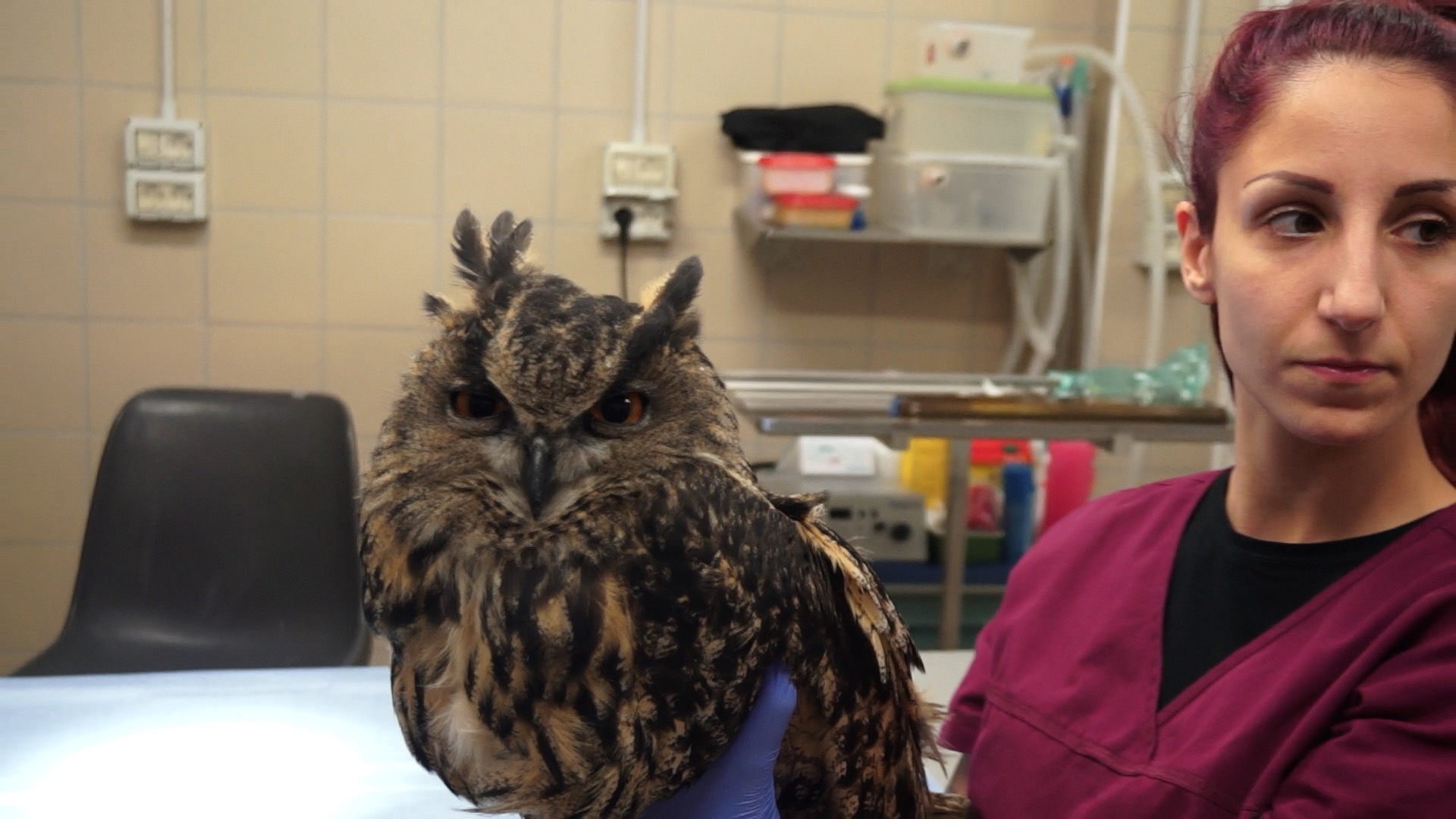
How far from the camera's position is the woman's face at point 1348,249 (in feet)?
2.63

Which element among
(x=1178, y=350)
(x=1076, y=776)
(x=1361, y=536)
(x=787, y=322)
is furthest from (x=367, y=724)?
(x=1178, y=350)

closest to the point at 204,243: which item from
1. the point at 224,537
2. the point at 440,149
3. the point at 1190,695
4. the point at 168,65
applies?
the point at 168,65

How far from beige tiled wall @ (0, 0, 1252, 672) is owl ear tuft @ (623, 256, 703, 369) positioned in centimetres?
190

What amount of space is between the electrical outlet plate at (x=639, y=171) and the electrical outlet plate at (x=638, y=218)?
0.02m

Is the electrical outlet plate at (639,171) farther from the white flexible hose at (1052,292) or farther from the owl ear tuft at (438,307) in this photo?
the owl ear tuft at (438,307)

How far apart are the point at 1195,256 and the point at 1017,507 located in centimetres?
159

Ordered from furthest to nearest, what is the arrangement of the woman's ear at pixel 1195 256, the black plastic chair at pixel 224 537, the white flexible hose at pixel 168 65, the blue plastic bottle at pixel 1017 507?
the blue plastic bottle at pixel 1017 507, the white flexible hose at pixel 168 65, the black plastic chair at pixel 224 537, the woman's ear at pixel 1195 256

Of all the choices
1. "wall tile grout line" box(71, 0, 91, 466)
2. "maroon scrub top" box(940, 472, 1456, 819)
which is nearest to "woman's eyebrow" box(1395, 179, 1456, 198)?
"maroon scrub top" box(940, 472, 1456, 819)

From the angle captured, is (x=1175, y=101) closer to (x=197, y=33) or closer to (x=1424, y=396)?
→ (x=1424, y=396)

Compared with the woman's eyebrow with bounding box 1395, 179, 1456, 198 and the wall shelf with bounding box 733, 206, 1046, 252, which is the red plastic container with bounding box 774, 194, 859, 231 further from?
the woman's eyebrow with bounding box 1395, 179, 1456, 198

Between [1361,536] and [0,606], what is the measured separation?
2830mm

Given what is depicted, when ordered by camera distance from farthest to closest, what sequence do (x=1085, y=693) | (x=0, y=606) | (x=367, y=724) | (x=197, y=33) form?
(x=0, y=606), (x=197, y=33), (x=367, y=724), (x=1085, y=693)

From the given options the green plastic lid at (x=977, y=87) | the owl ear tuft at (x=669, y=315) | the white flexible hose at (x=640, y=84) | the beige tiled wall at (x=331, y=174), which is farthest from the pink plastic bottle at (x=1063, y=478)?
the owl ear tuft at (x=669, y=315)

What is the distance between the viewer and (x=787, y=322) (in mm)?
2789
